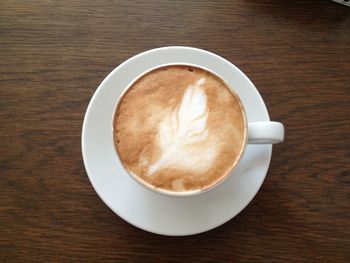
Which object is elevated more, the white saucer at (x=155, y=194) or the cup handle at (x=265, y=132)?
the cup handle at (x=265, y=132)

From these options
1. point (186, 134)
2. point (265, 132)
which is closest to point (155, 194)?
point (186, 134)

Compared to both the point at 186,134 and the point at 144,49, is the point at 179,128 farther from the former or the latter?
the point at 144,49

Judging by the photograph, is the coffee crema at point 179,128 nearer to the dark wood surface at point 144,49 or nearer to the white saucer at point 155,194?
the white saucer at point 155,194

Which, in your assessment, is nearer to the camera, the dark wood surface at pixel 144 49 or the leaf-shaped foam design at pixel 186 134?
the leaf-shaped foam design at pixel 186 134

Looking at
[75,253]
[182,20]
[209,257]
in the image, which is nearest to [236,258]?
[209,257]

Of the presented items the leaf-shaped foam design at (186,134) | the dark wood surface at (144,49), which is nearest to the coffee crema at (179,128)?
the leaf-shaped foam design at (186,134)

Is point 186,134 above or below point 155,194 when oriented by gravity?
above

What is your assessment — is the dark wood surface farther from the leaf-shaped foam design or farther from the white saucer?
the leaf-shaped foam design
